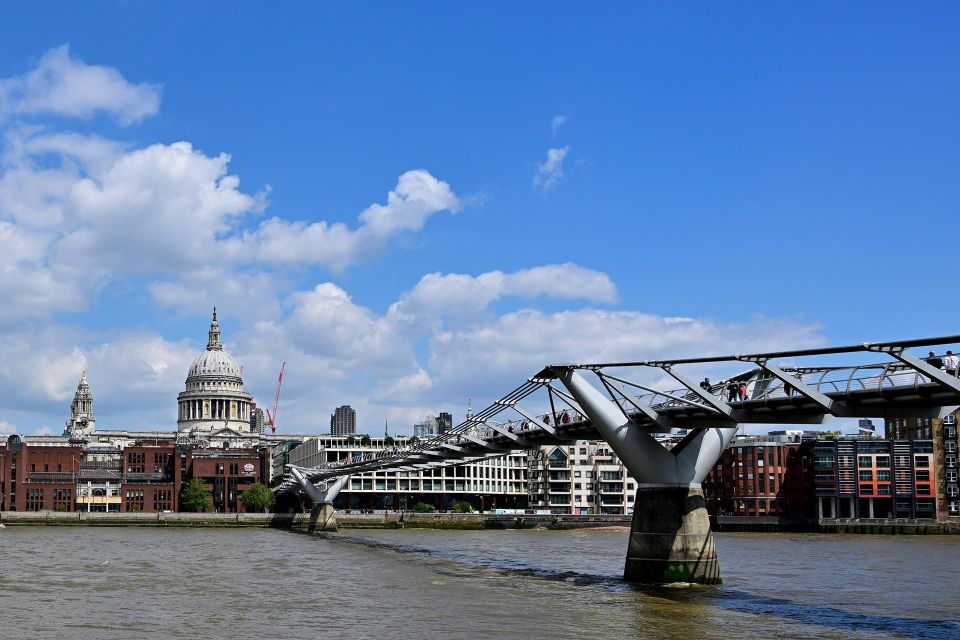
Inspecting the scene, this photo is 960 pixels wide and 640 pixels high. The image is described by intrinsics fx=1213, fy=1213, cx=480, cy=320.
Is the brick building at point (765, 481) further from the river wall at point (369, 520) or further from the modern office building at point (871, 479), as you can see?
the river wall at point (369, 520)

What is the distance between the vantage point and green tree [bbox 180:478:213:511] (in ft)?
591

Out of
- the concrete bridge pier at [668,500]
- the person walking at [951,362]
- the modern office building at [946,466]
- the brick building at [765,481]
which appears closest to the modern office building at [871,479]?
the modern office building at [946,466]

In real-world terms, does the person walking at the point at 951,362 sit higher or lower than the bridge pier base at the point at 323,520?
higher

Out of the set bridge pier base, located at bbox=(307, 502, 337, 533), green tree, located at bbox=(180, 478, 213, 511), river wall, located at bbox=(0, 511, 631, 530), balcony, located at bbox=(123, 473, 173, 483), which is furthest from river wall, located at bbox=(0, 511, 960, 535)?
balcony, located at bbox=(123, 473, 173, 483)

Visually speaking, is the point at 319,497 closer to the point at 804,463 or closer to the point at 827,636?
the point at 804,463

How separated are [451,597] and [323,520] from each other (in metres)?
88.8

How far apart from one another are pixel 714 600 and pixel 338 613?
14.1m

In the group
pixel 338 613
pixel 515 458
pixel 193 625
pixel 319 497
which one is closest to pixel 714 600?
pixel 338 613

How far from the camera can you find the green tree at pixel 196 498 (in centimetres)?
18025

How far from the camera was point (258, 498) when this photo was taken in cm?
17875

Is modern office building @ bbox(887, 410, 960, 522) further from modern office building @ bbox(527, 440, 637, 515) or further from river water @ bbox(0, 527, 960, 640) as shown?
river water @ bbox(0, 527, 960, 640)

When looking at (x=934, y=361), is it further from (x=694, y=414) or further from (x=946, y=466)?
(x=946, y=466)

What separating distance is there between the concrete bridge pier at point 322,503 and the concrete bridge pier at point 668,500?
84597 millimetres

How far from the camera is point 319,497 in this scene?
13500 cm
